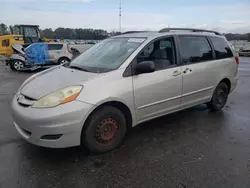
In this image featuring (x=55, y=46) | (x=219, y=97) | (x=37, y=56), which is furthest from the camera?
(x=55, y=46)

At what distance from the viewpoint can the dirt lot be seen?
266 cm

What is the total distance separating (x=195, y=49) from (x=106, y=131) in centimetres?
242

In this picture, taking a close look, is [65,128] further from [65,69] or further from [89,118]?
[65,69]

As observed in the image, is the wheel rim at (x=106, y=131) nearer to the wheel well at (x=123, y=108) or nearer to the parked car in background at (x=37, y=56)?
the wheel well at (x=123, y=108)

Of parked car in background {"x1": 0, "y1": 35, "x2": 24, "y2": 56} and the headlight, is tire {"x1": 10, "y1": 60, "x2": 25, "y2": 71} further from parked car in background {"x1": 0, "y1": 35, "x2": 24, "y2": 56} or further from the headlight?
the headlight

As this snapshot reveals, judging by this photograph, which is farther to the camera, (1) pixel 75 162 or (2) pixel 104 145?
(2) pixel 104 145

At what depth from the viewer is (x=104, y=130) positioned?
10.6ft

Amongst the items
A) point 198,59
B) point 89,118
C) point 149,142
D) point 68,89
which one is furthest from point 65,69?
point 198,59

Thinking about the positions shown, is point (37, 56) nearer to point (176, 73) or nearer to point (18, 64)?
point (18, 64)

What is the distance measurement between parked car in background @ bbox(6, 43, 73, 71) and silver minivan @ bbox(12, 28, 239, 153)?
9.73 metres

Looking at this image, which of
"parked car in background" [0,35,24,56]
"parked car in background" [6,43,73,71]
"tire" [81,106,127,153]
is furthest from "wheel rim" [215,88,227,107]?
"parked car in background" [0,35,24,56]

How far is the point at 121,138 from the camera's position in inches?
135

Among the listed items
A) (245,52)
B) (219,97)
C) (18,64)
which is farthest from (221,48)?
(245,52)

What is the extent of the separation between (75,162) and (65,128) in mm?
533
